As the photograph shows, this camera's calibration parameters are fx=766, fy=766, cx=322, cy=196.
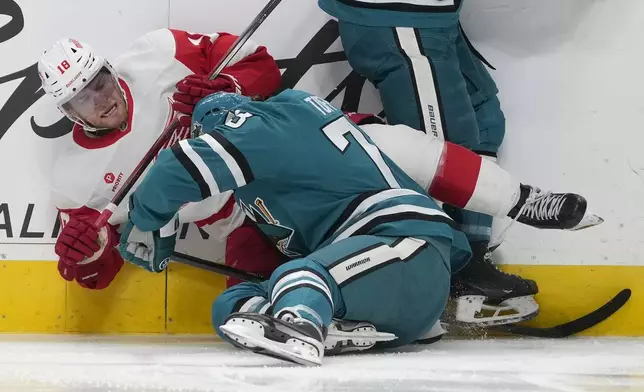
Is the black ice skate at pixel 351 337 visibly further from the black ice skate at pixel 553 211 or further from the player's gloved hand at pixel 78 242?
the player's gloved hand at pixel 78 242

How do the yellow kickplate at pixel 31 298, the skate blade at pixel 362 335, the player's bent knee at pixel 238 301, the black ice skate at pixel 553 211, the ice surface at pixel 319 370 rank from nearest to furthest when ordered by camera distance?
the ice surface at pixel 319 370 → the skate blade at pixel 362 335 → the player's bent knee at pixel 238 301 → the black ice skate at pixel 553 211 → the yellow kickplate at pixel 31 298

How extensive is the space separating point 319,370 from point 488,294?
1075 millimetres

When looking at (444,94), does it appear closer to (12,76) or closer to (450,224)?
(450,224)

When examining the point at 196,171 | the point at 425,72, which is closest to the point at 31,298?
the point at 196,171

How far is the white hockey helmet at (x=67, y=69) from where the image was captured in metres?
2.20

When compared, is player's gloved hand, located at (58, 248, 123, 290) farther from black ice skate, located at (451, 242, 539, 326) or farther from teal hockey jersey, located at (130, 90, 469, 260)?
A: black ice skate, located at (451, 242, 539, 326)

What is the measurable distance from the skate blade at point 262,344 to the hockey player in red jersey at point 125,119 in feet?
3.03

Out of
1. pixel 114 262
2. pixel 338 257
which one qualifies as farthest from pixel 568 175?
pixel 114 262

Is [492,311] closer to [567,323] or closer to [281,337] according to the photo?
[567,323]

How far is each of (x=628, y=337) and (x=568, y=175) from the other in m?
0.54

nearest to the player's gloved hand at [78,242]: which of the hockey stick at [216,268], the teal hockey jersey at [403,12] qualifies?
the hockey stick at [216,268]

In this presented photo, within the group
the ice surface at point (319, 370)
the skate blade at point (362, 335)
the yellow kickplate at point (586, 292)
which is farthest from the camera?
the yellow kickplate at point (586, 292)

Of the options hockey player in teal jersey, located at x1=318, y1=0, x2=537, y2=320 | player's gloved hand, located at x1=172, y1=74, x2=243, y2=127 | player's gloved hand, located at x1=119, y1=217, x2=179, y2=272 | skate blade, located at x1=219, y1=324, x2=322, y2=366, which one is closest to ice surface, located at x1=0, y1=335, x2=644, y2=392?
skate blade, located at x1=219, y1=324, x2=322, y2=366

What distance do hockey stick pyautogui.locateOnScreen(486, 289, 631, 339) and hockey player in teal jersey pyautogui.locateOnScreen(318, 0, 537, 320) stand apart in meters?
0.13
